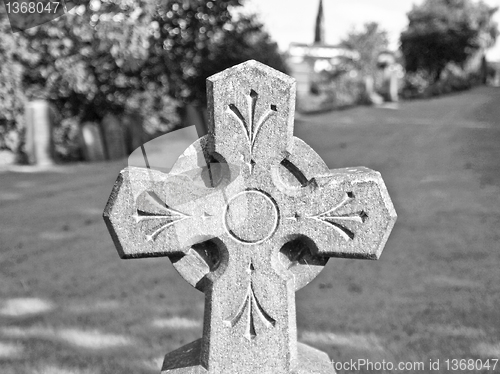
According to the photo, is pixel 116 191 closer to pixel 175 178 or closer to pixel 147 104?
pixel 175 178

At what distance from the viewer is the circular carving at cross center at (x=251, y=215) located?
86.2 inches

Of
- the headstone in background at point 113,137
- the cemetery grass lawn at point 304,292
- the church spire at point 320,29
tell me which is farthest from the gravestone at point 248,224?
the church spire at point 320,29

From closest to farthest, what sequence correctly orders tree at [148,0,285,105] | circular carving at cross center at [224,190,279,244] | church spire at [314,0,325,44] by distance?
circular carving at cross center at [224,190,279,244], tree at [148,0,285,105], church spire at [314,0,325,44]

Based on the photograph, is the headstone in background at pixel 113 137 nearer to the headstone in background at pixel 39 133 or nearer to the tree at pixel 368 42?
the headstone in background at pixel 39 133

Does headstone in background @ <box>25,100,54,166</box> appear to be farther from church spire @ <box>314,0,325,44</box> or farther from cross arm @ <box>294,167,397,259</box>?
church spire @ <box>314,0,325,44</box>

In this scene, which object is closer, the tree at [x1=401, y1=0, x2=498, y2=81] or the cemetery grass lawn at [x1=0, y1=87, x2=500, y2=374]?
the cemetery grass lawn at [x1=0, y1=87, x2=500, y2=374]

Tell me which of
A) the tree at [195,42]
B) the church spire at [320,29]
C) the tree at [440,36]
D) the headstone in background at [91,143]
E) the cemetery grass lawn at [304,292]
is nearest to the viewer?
the cemetery grass lawn at [304,292]

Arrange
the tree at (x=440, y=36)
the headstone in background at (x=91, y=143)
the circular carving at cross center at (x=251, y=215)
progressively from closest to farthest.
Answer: the circular carving at cross center at (x=251, y=215) < the headstone in background at (x=91, y=143) < the tree at (x=440, y=36)

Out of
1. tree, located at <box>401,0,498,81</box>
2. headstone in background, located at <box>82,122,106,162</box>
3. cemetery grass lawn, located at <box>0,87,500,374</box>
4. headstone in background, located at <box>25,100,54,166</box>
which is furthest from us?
tree, located at <box>401,0,498,81</box>

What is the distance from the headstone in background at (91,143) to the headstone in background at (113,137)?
0.16 meters

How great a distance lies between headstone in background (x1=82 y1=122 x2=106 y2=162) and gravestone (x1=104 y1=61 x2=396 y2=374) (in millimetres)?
8833

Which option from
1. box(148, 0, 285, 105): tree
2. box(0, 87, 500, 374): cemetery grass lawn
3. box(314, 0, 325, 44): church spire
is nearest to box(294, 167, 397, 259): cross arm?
box(0, 87, 500, 374): cemetery grass lawn

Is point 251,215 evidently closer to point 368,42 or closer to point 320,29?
point 368,42

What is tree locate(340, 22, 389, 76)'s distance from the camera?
103 ft
